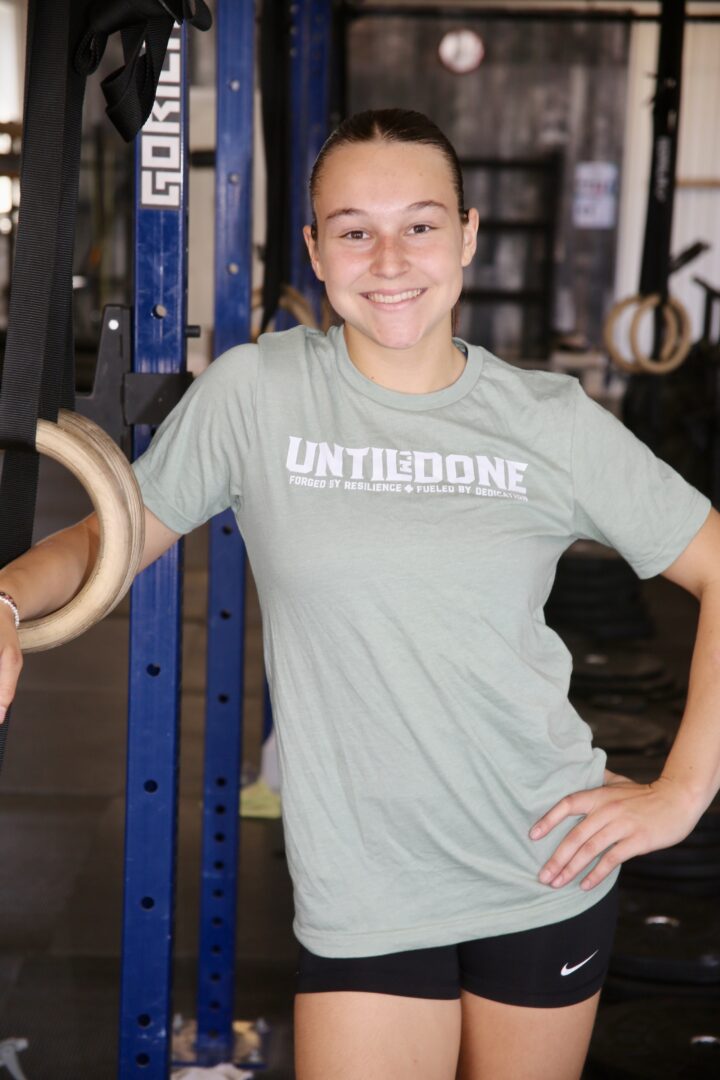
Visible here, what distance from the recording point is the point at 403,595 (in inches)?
51.0

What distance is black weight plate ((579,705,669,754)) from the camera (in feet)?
11.9

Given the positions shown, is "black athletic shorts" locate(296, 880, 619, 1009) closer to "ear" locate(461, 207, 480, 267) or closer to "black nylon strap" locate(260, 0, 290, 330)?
"ear" locate(461, 207, 480, 267)

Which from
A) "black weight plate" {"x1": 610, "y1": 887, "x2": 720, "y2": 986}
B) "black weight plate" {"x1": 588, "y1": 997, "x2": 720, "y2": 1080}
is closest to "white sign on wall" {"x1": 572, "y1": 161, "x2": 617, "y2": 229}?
"black weight plate" {"x1": 610, "y1": 887, "x2": 720, "y2": 986}

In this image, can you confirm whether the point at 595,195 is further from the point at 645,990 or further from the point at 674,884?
the point at 645,990

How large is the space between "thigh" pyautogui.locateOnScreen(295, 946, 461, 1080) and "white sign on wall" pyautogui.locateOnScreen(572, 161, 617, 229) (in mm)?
12920

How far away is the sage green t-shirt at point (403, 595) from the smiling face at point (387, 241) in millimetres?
65

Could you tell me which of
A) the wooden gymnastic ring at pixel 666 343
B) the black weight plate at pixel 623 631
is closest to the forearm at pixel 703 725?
the wooden gymnastic ring at pixel 666 343

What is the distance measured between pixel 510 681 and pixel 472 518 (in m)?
0.19

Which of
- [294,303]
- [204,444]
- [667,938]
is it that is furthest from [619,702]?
[204,444]

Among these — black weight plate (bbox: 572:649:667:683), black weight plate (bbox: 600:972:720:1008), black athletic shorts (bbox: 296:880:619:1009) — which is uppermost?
black athletic shorts (bbox: 296:880:619:1009)

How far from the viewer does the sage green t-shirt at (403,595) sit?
1304 millimetres

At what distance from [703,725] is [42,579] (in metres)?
0.79

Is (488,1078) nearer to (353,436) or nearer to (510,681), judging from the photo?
(510,681)

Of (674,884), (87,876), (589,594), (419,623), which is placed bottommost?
(87,876)
